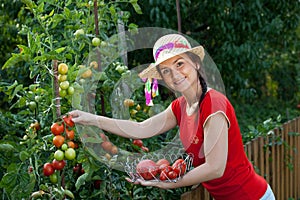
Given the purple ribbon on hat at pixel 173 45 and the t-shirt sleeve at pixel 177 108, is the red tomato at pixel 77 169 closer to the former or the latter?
the t-shirt sleeve at pixel 177 108

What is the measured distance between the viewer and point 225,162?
2082mm

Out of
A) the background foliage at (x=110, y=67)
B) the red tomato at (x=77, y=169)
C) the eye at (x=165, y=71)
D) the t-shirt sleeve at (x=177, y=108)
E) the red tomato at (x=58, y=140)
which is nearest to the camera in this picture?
the red tomato at (x=58, y=140)

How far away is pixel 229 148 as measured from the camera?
223 cm

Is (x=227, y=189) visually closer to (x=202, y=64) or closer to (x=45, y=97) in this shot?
(x=202, y=64)

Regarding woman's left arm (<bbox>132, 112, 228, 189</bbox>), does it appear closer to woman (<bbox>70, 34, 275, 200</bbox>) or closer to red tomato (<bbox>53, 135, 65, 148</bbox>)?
woman (<bbox>70, 34, 275, 200</bbox>)

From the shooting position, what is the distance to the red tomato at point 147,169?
6.75ft

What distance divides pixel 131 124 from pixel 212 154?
0.48 metres

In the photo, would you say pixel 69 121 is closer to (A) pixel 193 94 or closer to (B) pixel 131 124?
(B) pixel 131 124

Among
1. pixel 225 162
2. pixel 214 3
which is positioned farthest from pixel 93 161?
pixel 214 3

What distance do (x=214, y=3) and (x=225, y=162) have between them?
3.13 m

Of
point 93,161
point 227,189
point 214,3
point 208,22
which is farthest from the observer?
point 208,22

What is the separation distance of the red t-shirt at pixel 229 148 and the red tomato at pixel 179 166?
0.12 m

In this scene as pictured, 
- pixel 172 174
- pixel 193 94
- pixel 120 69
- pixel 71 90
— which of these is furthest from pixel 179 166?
pixel 120 69

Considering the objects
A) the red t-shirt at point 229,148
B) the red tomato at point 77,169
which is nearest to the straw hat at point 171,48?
the red t-shirt at point 229,148
